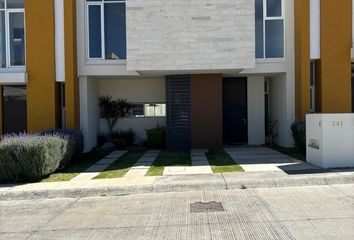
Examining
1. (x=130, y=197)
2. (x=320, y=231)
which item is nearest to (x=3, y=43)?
(x=130, y=197)

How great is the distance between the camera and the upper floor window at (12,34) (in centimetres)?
1639

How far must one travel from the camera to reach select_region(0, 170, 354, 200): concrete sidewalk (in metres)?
9.78

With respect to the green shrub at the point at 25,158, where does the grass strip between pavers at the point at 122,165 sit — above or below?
below

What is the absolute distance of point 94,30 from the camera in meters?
Result: 16.9

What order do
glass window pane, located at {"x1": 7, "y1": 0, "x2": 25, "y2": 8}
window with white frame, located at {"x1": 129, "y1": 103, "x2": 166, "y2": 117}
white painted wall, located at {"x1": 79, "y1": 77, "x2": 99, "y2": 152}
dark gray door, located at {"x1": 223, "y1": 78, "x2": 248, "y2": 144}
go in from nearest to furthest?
glass window pane, located at {"x1": 7, "y1": 0, "x2": 25, "y2": 8}
white painted wall, located at {"x1": 79, "y1": 77, "x2": 99, "y2": 152}
dark gray door, located at {"x1": 223, "y1": 78, "x2": 248, "y2": 144}
window with white frame, located at {"x1": 129, "y1": 103, "x2": 166, "y2": 117}

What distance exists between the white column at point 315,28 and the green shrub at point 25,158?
33.4ft

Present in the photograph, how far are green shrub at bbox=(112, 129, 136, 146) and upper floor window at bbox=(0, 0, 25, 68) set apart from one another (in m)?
4.90

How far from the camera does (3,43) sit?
54.1ft

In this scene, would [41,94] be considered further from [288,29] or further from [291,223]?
[291,223]

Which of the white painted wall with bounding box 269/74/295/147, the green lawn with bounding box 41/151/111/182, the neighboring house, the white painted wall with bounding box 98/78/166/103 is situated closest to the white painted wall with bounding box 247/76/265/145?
the white painted wall with bounding box 269/74/295/147

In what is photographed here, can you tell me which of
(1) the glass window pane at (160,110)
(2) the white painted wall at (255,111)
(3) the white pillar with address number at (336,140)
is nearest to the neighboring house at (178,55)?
(2) the white painted wall at (255,111)

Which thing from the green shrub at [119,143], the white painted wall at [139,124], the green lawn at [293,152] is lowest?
the green lawn at [293,152]

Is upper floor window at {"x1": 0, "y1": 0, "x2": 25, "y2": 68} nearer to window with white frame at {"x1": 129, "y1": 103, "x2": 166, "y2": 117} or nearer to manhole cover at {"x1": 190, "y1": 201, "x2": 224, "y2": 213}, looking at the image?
window with white frame at {"x1": 129, "y1": 103, "x2": 166, "y2": 117}

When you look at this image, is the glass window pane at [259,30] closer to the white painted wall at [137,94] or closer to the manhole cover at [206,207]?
the white painted wall at [137,94]
